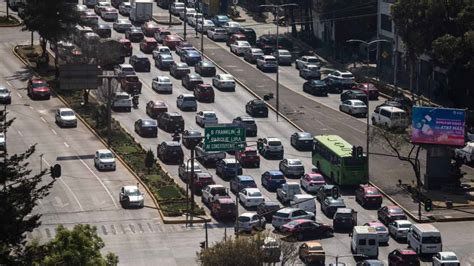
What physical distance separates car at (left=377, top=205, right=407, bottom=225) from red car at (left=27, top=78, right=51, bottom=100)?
1871 inches

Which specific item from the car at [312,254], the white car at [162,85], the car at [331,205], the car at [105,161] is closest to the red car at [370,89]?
the white car at [162,85]

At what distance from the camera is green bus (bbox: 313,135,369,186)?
4692 inches

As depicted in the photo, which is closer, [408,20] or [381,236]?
[381,236]

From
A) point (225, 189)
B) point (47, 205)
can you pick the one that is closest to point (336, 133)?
point (225, 189)

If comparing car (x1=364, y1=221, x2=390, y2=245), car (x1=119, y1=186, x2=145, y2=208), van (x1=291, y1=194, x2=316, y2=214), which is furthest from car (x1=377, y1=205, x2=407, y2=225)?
car (x1=119, y1=186, x2=145, y2=208)

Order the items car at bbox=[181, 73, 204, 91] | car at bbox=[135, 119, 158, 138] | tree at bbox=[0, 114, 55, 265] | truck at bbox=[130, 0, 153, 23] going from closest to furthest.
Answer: tree at bbox=[0, 114, 55, 265] → car at bbox=[135, 119, 158, 138] → car at bbox=[181, 73, 204, 91] → truck at bbox=[130, 0, 153, 23]

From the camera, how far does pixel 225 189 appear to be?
116 meters

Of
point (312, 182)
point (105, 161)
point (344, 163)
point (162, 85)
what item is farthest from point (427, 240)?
point (162, 85)

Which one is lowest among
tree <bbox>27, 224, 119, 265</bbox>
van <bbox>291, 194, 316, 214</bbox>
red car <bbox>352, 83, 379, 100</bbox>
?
red car <bbox>352, 83, 379, 100</bbox>

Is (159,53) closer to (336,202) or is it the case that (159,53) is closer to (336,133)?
(336,133)

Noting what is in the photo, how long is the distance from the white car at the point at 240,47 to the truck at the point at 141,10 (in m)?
17.1

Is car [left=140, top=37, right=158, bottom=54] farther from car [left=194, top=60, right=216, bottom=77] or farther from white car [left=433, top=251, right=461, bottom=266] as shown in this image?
white car [left=433, top=251, right=461, bottom=266]

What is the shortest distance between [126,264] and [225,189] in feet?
53.7

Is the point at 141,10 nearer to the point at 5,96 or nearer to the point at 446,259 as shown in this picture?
the point at 5,96
